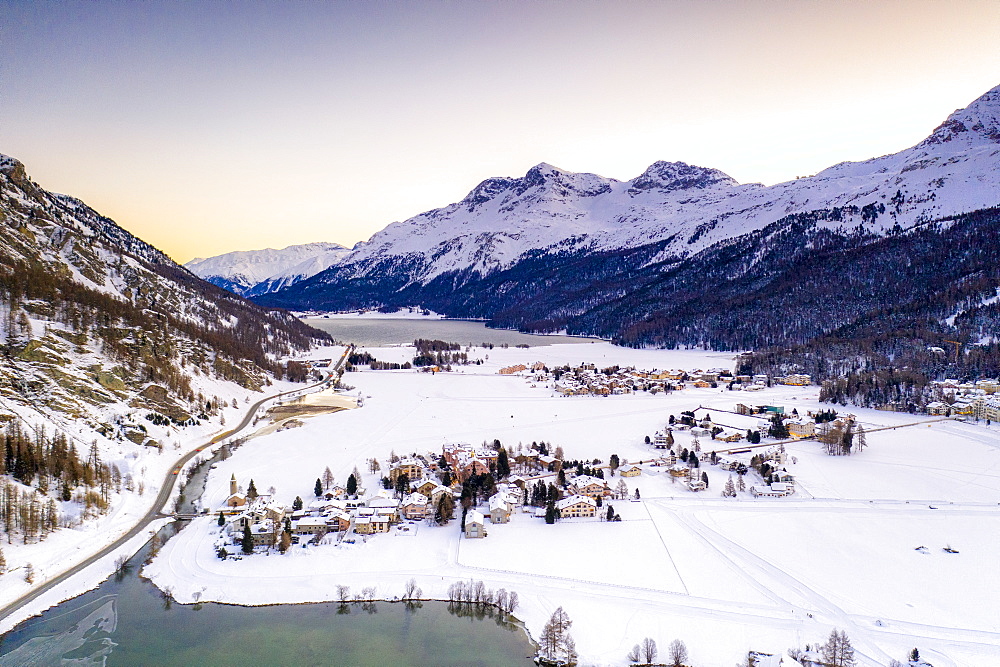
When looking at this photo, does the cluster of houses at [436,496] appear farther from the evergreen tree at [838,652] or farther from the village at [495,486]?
the evergreen tree at [838,652]

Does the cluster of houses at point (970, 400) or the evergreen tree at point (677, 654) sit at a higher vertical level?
the cluster of houses at point (970, 400)

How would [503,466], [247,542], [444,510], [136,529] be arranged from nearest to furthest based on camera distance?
[247,542] < [136,529] < [444,510] < [503,466]

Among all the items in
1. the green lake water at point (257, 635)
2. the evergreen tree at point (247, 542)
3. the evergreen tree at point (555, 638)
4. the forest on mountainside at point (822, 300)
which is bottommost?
the green lake water at point (257, 635)

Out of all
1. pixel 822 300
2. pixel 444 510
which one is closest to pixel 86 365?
pixel 444 510

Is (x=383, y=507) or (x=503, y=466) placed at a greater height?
(x=503, y=466)

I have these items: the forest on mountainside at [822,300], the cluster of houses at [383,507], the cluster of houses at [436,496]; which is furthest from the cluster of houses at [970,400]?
the cluster of houses at [383,507]

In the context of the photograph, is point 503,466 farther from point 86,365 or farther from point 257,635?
point 86,365

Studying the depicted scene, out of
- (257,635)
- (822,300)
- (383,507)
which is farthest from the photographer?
(822,300)

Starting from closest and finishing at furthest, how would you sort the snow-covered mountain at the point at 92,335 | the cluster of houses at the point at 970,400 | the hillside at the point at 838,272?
the snow-covered mountain at the point at 92,335 < the cluster of houses at the point at 970,400 < the hillside at the point at 838,272
